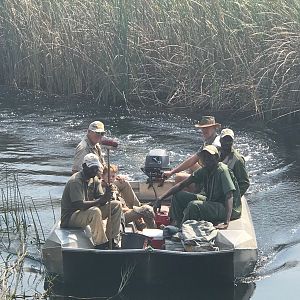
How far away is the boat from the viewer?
1083 cm

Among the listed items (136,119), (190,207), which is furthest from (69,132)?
(190,207)

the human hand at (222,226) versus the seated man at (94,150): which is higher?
the seated man at (94,150)

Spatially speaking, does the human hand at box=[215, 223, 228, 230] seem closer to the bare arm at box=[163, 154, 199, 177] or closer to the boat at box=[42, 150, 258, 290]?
the boat at box=[42, 150, 258, 290]

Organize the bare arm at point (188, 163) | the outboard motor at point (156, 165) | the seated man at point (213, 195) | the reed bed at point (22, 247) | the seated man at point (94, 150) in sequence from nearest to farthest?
the reed bed at point (22, 247) < the seated man at point (213, 195) < the seated man at point (94, 150) < the bare arm at point (188, 163) < the outboard motor at point (156, 165)

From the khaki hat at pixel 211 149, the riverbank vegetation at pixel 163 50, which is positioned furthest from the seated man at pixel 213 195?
the riverbank vegetation at pixel 163 50

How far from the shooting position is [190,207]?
11.8 meters

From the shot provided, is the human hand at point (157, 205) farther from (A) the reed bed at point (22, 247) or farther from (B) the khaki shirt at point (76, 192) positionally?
(A) the reed bed at point (22, 247)

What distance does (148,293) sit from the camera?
11.1m

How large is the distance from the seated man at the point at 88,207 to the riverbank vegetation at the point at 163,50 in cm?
778

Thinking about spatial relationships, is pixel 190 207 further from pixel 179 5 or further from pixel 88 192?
pixel 179 5

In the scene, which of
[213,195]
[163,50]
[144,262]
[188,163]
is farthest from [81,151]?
[163,50]

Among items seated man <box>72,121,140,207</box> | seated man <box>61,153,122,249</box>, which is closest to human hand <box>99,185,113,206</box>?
seated man <box>61,153,122,249</box>

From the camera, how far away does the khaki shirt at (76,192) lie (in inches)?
441

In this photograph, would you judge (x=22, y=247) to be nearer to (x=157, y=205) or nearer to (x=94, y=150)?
(x=157, y=205)
